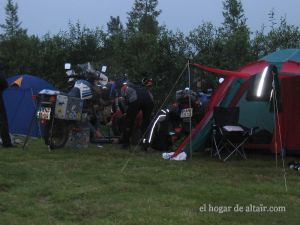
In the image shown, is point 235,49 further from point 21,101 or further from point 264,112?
point 21,101

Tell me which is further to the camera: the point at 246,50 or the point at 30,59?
the point at 30,59

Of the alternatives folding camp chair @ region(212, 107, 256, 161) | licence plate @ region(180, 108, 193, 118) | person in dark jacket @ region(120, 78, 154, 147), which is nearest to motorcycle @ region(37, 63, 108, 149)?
person in dark jacket @ region(120, 78, 154, 147)

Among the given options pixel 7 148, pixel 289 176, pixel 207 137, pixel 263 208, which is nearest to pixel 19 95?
pixel 7 148

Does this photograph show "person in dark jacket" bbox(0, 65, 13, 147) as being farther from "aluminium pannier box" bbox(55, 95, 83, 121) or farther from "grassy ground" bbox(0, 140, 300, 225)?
"aluminium pannier box" bbox(55, 95, 83, 121)

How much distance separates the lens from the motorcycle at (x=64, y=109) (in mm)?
9875

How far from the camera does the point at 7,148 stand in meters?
10.1

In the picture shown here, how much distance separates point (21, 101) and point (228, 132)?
571cm

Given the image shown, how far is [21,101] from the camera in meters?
13.2

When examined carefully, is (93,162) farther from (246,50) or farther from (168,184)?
(246,50)

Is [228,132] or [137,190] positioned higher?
[228,132]

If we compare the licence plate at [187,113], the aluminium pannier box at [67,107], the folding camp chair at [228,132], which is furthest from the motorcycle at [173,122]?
the aluminium pannier box at [67,107]

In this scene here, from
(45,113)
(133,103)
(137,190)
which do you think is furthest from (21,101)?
(137,190)

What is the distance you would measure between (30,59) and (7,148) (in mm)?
6711

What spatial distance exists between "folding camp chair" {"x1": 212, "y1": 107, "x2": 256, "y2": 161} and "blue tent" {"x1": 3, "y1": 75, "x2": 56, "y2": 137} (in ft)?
16.2
